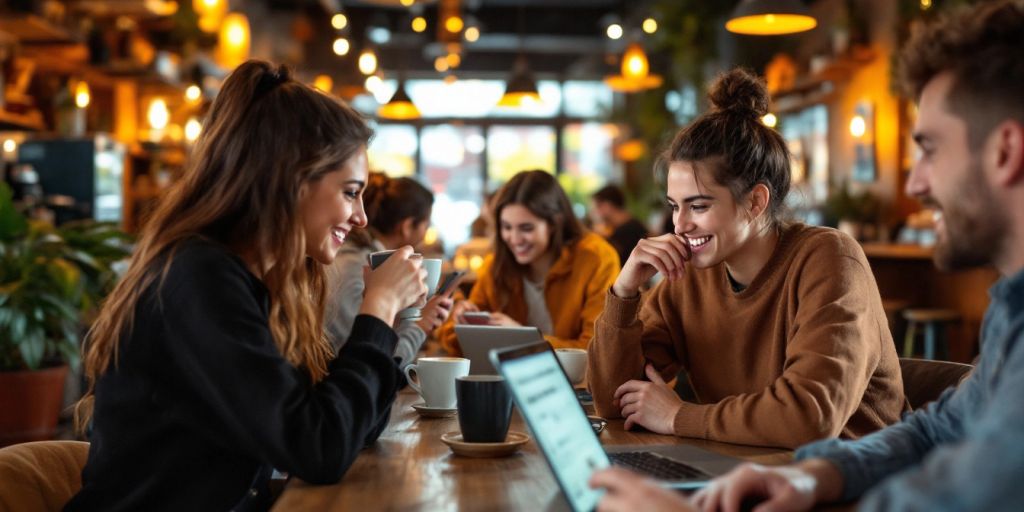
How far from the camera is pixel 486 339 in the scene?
8.68 ft

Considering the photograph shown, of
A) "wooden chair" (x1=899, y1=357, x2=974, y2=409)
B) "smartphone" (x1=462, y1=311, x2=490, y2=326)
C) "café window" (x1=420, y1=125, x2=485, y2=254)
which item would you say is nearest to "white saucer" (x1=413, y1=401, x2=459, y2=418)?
"wooden chair" (x1=899, y1=357, x2=974, y2=409)

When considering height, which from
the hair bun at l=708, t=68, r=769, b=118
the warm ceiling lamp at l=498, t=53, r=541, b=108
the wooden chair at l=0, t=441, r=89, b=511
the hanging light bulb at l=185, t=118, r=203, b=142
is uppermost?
the warm ceiling lamp at l=498, t=53, r=541, b=108

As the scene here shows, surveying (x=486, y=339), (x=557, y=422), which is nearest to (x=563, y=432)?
(x=557, y=422)

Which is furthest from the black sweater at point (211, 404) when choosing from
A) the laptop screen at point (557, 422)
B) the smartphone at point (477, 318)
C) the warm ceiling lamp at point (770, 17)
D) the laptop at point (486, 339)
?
the warm ceiling lamp at point (770, 17)

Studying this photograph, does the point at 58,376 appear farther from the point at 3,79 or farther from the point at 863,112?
the point at 863,112

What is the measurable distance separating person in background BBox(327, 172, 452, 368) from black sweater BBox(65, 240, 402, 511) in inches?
25.6

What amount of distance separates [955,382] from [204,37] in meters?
8.44

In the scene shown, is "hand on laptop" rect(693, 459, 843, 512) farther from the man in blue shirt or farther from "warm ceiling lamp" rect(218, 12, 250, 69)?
"warm ceiling lamp" rect(218, 12, 250, 69)

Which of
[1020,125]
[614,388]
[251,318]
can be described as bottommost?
[614,388]

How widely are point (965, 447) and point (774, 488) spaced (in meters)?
0.50

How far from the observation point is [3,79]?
6941mm

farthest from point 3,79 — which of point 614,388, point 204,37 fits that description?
point 614,388

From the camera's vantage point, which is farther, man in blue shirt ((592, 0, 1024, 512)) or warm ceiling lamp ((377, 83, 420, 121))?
warm ceiling lamp ((377, 83, 420, 121))

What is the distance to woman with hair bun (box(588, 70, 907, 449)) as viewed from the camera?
6.69 ft
